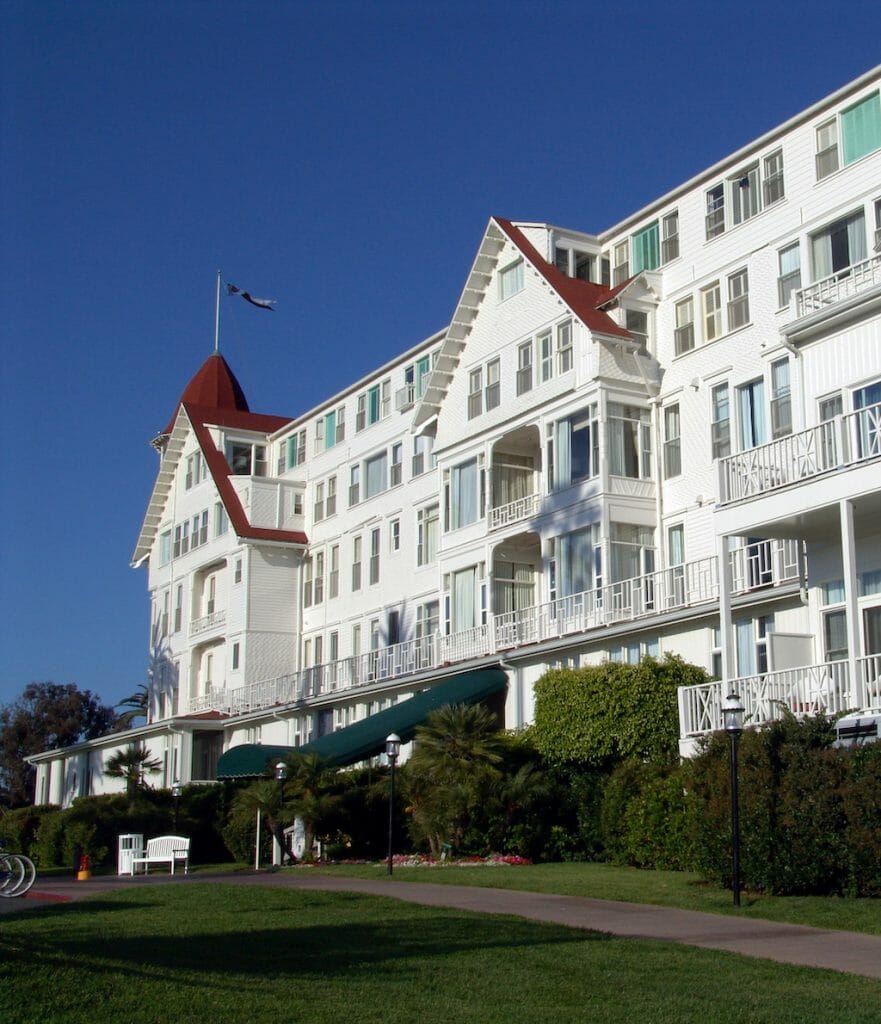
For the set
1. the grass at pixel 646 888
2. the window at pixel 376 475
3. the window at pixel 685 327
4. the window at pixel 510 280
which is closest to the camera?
the grass at pixel 646 888

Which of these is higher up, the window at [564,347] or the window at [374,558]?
the window at [564,347]

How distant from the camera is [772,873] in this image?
19875mm

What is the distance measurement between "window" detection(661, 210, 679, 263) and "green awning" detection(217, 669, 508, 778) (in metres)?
11.6

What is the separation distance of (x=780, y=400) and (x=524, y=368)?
30.8ft

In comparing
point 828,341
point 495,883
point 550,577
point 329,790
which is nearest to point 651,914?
point 495,883

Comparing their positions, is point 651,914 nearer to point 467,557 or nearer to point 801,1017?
point 801,1017

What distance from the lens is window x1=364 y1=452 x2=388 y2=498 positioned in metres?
48.9

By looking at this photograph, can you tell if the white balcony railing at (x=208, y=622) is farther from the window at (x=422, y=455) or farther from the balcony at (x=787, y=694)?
the balcony at (x=787, y=694)

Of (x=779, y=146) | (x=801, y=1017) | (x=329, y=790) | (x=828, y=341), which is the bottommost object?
(x=801, y=1017)

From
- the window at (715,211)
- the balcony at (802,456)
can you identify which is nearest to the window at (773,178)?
the window at (715,211)

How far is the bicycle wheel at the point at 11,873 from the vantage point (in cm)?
2253

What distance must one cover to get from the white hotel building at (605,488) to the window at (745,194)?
84mm

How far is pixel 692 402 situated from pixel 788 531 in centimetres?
882

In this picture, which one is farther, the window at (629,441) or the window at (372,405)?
the window at (372,405)
